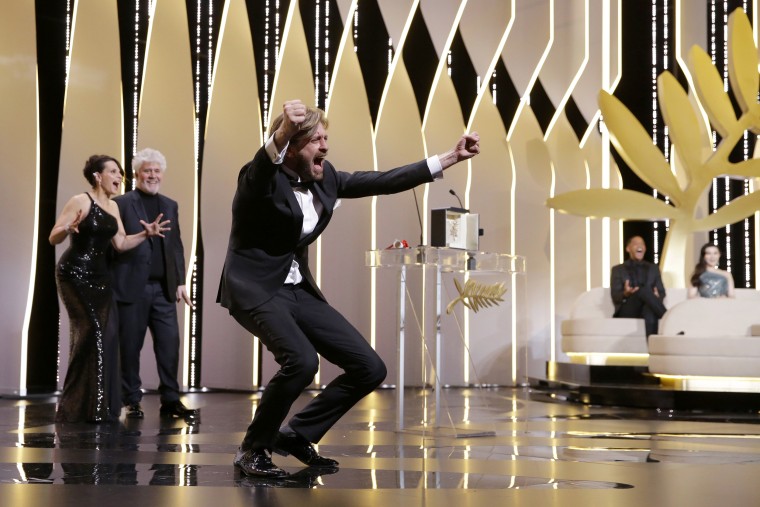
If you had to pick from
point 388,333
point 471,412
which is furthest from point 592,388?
point 471,412

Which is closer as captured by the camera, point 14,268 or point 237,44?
point 14,268

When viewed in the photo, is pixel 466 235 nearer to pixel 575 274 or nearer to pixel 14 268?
pixel 14 268

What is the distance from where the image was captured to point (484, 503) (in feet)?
7.19

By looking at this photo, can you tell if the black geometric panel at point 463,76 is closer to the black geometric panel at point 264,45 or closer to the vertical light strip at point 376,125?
the vertical light strip at point 376,125

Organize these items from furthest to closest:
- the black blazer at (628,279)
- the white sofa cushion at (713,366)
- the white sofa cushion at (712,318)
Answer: the black blazer at (628,279)
the white sofa cushion at (712,318)
the white sofa cushion at (713,366)

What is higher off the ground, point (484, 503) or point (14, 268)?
point (14, 268)

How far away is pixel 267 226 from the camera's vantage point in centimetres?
271

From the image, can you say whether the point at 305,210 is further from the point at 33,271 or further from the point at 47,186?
the point at 47,186

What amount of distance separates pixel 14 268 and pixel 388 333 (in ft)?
9.47

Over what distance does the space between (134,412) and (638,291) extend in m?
4.31

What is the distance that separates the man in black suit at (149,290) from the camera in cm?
486

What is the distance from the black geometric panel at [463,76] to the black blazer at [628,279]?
6.22 ft

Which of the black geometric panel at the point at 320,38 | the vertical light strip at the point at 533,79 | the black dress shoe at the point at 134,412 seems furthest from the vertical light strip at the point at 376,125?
the black dress shoe at the point at 134,412

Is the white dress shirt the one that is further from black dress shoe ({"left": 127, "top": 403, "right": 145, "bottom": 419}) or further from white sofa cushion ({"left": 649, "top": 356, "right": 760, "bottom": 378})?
white sofa cushion ({"left": 649, "top": 356, "right": 760, "bottom": 378})
